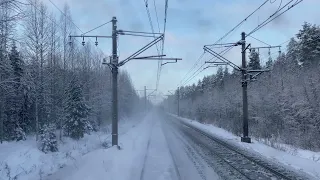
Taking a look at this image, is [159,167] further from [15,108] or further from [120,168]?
[15,108]

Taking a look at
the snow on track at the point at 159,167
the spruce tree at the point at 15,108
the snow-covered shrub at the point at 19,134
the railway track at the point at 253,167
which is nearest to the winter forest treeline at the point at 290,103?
the railway track at the point at 253,167

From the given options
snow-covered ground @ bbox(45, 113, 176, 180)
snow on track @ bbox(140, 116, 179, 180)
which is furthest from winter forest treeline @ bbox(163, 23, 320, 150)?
snow-covered ground @ bbox(45, 113, 176, 180)

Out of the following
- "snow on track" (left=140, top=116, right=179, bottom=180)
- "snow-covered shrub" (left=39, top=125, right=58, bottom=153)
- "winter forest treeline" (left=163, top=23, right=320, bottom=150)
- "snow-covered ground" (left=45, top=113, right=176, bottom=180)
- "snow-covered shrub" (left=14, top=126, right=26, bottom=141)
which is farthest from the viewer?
"snow-covered shrub" (left=14, top=126, right=26, bottom=141)

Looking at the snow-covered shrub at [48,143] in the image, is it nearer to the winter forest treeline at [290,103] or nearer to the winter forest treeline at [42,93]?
the winter forest treeline at [42,93]

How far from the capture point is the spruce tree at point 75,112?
30281 mm

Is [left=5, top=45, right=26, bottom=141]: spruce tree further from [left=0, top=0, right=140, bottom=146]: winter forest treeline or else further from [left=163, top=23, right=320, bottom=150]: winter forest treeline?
[left=163, top=23, right=320, bottom=150]: winter forest treeline

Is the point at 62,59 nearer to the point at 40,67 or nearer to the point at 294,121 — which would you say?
the point at 40,67

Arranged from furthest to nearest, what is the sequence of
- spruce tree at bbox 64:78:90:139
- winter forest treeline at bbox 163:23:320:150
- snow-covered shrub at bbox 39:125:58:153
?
1. spruce tree at bbox 64:78:90:139
2. winter forest treeline at bbox 163:23:320:150
3. snow-covered shrub at bbox 39:125:58:153

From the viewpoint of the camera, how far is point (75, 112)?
101ft

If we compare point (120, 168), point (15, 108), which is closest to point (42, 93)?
point (15, 108)

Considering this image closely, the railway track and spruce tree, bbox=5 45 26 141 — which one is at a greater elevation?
spruce tree, bbox=5 45 26 141

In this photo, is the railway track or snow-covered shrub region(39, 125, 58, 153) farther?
snow-covered shrub region(39, 125, 58, 153)

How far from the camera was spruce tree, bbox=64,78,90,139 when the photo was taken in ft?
99.3

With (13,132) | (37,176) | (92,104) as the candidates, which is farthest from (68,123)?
(37,176)
